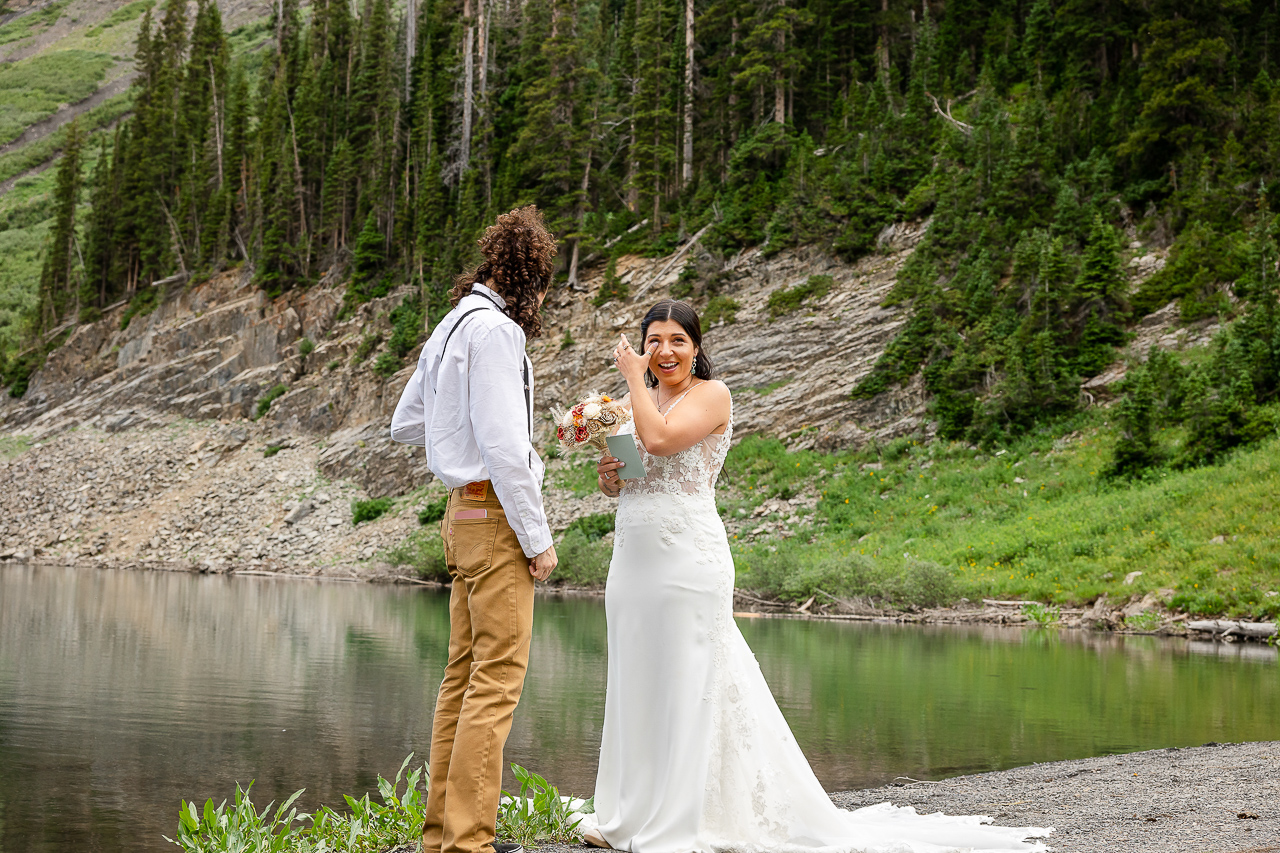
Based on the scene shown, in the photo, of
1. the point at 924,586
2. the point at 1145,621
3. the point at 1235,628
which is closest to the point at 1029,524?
the point at 924,586

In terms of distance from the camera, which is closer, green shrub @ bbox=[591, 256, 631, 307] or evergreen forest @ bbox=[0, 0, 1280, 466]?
evergreen forest @ bbox=[0, 0, 1280, 466]

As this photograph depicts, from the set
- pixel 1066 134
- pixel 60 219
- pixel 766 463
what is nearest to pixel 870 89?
pixel 1066 134

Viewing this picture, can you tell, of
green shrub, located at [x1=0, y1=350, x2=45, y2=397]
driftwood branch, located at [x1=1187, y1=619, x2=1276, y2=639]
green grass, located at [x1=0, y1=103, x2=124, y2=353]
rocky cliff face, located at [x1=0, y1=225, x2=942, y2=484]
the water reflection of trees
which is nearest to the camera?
the water reflection of trees

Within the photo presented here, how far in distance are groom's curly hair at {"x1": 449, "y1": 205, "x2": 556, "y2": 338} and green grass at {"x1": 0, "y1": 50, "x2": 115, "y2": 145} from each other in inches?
5568

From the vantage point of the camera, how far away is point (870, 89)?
1480 inches

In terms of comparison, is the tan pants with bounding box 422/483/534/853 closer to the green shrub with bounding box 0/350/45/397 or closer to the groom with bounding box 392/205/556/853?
the groom with bounding box 392/205/556/853

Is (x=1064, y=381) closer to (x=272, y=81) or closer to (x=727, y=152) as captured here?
(x=727, y=152)

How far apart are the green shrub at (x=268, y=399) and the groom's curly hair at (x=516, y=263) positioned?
45.0 meters

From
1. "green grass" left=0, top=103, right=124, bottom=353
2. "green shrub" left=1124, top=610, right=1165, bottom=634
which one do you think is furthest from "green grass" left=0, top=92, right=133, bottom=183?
"green shrub" left=1124, top=610, right=1165, bottom=634

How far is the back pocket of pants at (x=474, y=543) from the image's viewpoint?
14.6 ft

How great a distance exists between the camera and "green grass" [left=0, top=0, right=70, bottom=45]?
535 ft

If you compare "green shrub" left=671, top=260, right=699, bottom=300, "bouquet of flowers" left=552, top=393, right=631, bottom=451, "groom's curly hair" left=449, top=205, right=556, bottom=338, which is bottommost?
"bouquet of flowers" left=552, top=393, right=631, bottom=451

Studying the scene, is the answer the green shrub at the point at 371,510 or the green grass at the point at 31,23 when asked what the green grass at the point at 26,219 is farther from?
the green grass at the point at 31,23

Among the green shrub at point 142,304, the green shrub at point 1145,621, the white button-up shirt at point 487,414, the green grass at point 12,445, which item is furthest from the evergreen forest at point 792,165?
the white button-up shirt at point 487,414
